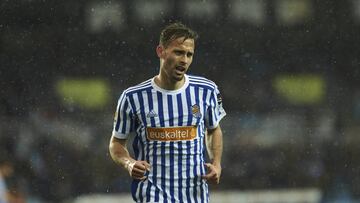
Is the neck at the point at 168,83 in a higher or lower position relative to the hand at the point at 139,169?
higher

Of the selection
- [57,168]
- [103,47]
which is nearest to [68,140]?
[57,168]

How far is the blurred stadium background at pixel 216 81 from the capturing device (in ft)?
24.8

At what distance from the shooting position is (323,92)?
26.2 ft

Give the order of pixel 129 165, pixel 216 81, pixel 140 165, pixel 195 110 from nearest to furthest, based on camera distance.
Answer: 1. pixel 140 165
2. pixel 129 165
3. pixel 195 110
4. pixel 216 81

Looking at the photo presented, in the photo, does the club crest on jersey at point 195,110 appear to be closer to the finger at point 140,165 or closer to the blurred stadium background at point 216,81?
the finger at point 140,165

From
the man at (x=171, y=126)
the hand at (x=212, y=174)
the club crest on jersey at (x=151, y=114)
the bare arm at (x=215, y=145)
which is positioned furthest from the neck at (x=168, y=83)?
the hand at (x=212, y=174)

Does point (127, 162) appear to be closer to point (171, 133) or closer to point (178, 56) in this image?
point (171, 133)

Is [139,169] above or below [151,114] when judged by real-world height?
below

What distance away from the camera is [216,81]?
7.68 m

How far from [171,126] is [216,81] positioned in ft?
12.5

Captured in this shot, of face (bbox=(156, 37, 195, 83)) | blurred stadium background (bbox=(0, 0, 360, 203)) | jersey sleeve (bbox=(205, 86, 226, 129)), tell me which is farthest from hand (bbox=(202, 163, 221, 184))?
blurred stadium background (bbox=(0, 0, 360, 203))

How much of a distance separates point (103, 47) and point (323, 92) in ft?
5.85

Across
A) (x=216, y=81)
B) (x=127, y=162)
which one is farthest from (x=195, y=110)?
(x=216, y=81)

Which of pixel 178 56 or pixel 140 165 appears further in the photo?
pixel 178 56
